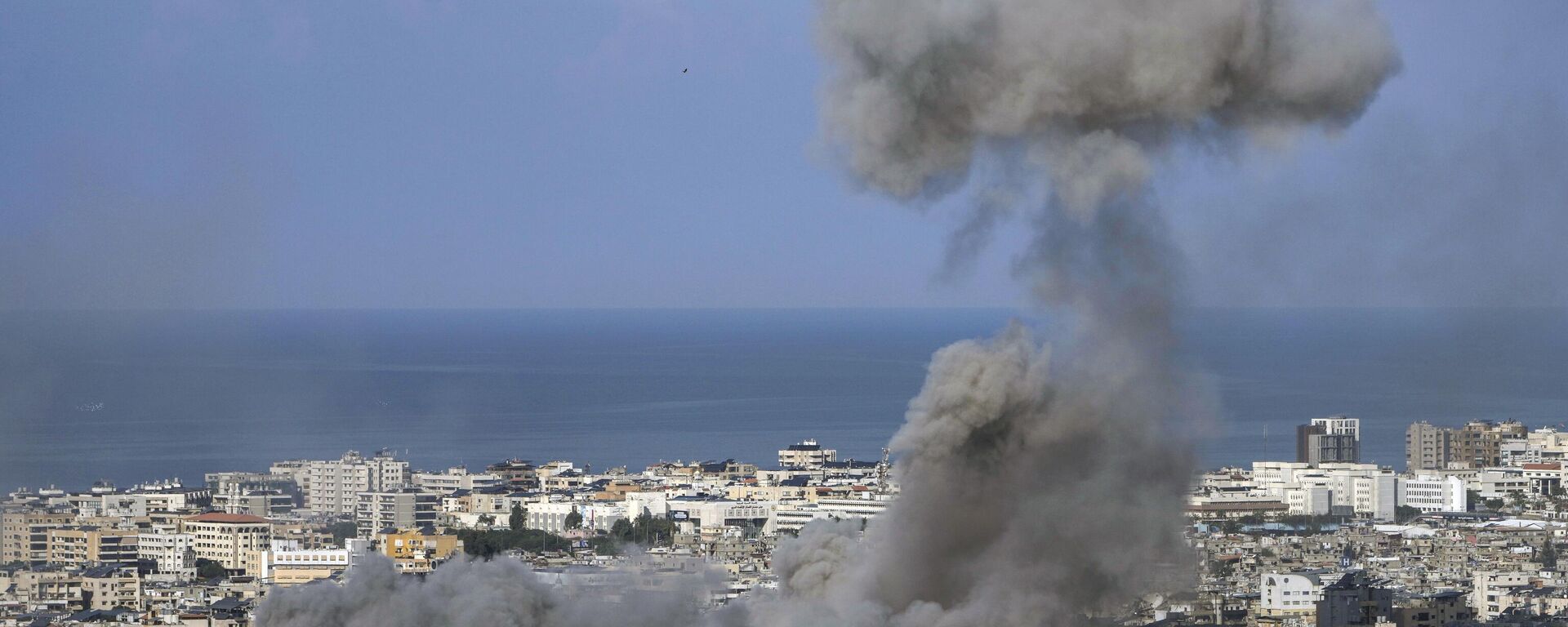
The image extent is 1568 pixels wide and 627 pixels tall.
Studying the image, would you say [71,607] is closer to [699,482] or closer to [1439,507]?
[699,482]

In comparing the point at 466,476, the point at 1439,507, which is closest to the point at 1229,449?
the point at 1439,507

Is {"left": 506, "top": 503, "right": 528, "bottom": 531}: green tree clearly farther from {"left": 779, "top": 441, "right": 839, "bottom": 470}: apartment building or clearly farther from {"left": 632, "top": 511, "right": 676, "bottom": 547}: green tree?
{"left": 779, "top": 441, "right": 839, "bottom": 470}: apartment building

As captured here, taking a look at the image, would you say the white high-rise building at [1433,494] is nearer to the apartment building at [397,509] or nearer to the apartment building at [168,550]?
the apartment building at [397,509]

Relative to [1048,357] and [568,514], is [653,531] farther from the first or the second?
[1048,357]

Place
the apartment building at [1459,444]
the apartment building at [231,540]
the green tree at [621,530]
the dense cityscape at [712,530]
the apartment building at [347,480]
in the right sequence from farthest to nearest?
the apartment building at [1459,444], the apartment building at [347,480], the green tree at [621,530], the apartment building at [231,540], the dense cityscape at [712,530]

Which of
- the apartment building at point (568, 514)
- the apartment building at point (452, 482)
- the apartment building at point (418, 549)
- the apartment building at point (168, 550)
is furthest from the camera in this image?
the apartment building at point (452, 482)

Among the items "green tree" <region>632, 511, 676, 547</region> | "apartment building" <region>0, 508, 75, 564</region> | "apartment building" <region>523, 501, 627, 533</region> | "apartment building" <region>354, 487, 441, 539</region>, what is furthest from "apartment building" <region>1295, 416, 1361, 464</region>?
"apartment building" <region>0, 508, 75, 564</region>

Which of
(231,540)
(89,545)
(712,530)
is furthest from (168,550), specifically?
(712,530)

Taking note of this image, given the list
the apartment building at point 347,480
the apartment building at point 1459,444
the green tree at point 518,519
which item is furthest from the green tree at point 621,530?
the apartment building at point 1459,444
